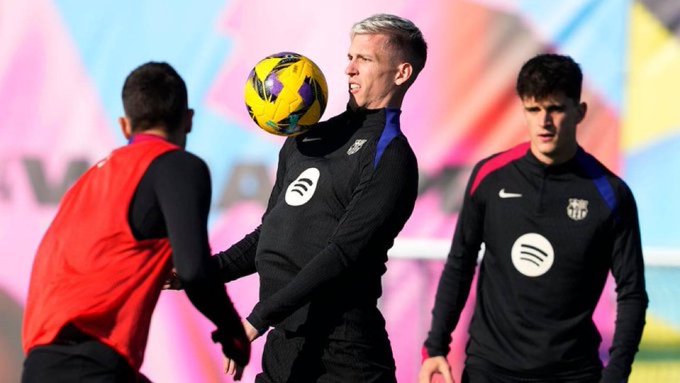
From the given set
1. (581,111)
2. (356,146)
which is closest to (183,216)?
(356,146)

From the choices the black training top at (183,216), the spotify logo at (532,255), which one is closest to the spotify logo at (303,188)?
the black training top at (183,216)

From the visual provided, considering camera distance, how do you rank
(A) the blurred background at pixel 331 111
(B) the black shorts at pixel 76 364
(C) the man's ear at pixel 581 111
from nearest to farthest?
(B) the black shorts at pixel 76 364 < (C) the man's ear at pixel 581 111 < (A) the blurred background at pixel 331 111

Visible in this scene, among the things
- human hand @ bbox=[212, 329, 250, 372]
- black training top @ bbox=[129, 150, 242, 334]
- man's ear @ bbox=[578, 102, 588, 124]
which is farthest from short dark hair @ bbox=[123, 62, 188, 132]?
man's ear @ bbox=[578, 102, 588, 124]

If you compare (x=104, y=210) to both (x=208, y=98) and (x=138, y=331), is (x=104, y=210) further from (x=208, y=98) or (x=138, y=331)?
(x=208, y=98)

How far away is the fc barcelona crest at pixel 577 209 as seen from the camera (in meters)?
4.64

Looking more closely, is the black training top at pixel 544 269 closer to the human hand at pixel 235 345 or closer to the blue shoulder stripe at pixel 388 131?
the blue shoulder stripe at pixel 388 131

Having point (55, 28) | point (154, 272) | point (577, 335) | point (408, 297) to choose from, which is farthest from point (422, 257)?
point (154, 272)

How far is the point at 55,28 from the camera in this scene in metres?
7.29

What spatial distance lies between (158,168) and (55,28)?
158 inches

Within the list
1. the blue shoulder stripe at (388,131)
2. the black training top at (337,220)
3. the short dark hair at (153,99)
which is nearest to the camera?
the short dark hair at (153,99)

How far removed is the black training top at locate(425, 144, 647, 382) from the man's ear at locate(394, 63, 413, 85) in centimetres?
57

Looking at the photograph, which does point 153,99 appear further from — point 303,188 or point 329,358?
point 329,358

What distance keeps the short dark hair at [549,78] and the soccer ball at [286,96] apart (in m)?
0.80

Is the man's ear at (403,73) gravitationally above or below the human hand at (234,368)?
above
